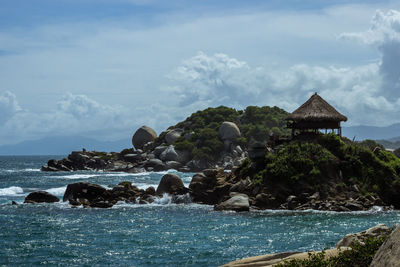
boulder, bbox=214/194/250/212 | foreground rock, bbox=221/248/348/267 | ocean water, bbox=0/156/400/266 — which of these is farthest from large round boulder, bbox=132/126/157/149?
foreground rock, bbox=221/248/348/267

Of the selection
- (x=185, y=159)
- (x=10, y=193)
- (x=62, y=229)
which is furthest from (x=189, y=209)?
(x=185, y=159)

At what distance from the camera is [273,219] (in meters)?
32.7

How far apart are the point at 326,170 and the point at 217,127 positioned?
5535cm

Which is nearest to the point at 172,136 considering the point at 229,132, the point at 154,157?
the point at 154,157

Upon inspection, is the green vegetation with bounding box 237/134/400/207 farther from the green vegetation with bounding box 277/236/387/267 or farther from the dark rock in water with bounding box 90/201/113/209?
the green vegetation with bounding box 277/236/387/267

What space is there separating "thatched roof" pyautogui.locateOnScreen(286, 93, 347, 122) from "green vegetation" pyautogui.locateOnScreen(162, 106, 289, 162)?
3485 centimetres

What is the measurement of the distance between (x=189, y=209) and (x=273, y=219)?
24.9 ft

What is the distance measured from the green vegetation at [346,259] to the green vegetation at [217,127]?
7094cm

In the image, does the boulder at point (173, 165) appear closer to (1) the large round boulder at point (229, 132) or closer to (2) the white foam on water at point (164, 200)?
(1) the large round boulder at point (229, 132)

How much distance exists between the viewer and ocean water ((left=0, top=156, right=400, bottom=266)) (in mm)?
22188

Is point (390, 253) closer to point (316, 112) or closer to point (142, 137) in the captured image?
point (316, 112)

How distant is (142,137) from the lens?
105625 mm

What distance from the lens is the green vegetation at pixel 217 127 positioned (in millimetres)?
87500

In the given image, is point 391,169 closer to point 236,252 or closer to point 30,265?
point 236,252
